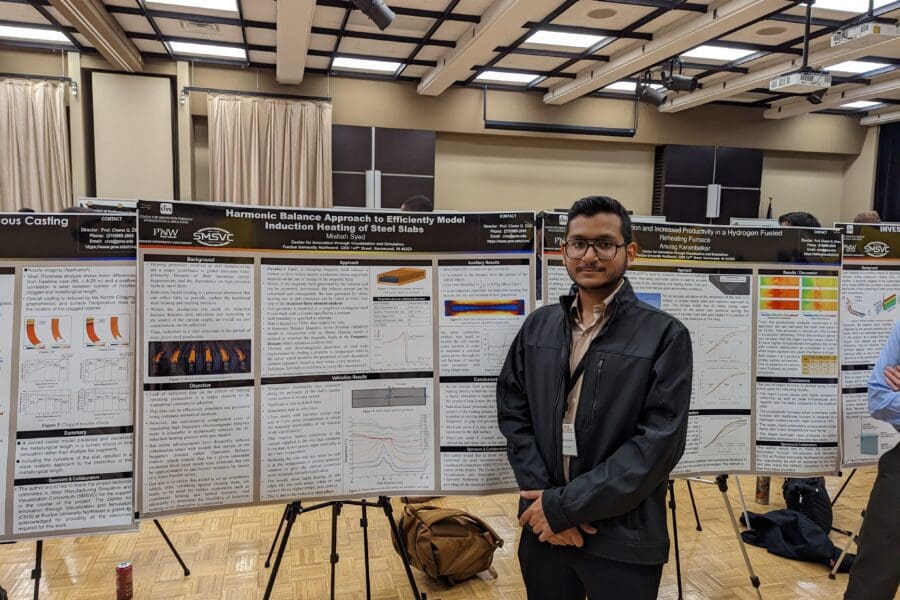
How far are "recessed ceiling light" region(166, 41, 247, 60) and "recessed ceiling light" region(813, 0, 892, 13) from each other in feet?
19.3

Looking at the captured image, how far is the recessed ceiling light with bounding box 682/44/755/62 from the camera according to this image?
6.20 m

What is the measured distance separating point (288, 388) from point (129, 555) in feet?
5.69

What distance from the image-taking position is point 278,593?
2.48 metres

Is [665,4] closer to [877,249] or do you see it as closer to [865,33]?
[865,33]

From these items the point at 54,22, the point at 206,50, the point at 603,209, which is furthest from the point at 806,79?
the point at 54,22

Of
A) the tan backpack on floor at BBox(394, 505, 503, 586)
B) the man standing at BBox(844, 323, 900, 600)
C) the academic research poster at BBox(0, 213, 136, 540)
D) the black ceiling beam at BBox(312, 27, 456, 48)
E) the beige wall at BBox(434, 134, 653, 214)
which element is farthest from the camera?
the beige wall at BBox(434, 134, 653, 214)

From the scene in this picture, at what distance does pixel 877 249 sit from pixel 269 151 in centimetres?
645

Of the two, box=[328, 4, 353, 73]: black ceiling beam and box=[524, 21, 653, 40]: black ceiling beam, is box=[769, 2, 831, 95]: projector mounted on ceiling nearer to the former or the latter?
box=[524, 21, 653, 40]: black ceiling beam

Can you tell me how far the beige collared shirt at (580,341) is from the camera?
156 cm

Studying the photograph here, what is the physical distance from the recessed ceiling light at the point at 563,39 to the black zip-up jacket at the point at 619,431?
5.14 meters

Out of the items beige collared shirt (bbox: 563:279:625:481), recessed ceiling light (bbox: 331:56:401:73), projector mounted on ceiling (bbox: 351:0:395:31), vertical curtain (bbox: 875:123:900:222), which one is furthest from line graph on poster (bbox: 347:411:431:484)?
vertical curtain (bbox: 875:123:900:222)

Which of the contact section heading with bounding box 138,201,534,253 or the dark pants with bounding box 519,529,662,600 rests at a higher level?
the contact section heading with bounding box 138,201,534,253

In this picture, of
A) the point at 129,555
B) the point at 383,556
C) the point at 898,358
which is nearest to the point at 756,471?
the point at 898,358

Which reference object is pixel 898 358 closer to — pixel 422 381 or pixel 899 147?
pixel 422 381
